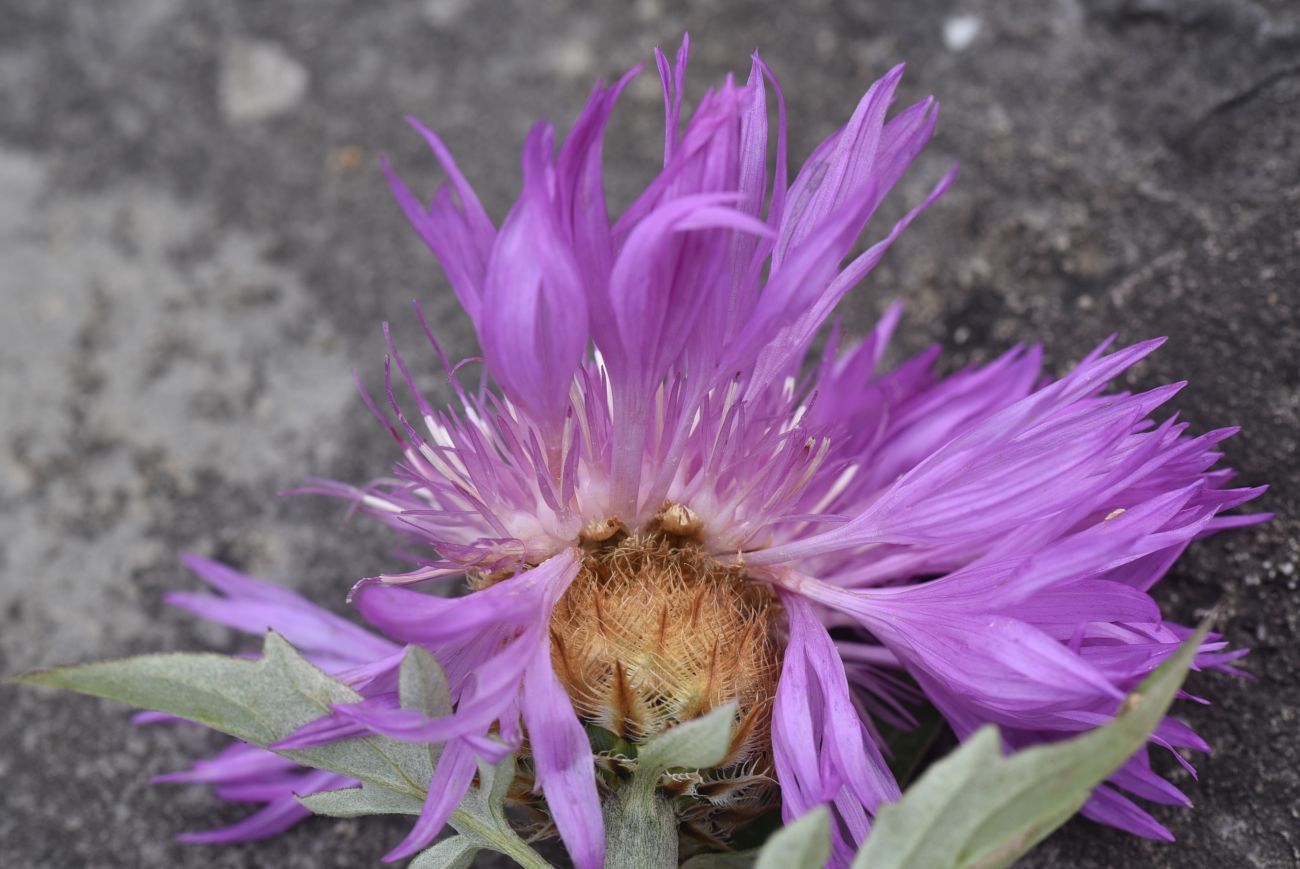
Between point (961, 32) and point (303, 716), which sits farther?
point (961, 32)

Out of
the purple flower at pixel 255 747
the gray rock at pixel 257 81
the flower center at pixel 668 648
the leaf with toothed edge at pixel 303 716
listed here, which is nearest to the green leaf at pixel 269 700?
the leaf with toothed edge at pixel 303 716

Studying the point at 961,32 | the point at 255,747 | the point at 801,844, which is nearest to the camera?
the point at 801,844

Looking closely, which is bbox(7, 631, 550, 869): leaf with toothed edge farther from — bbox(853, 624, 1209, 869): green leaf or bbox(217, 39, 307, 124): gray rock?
bbox(217, 39, 307, 124): gray rock

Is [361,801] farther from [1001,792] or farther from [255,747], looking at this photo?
[1001,792]

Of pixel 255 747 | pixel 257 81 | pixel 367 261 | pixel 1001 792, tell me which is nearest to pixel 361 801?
pixel 255 747

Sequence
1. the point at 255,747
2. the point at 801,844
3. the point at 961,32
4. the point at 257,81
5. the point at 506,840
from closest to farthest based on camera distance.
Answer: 1. the point at 801,844
2. the point at 506,840
3. the point at 255,747
4. the point at 961,32
5. the point at 257,81

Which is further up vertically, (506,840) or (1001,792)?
(1001,792)

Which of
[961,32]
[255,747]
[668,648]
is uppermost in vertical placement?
[961,32]
